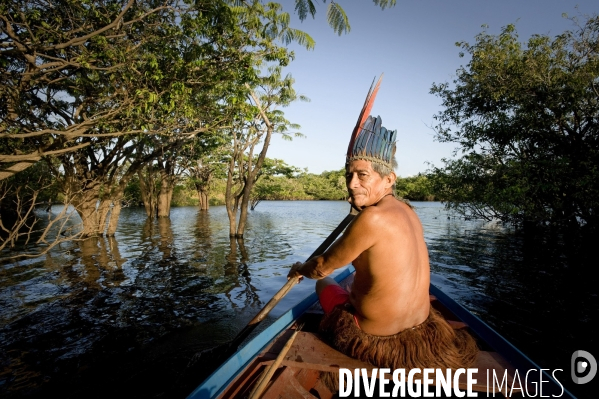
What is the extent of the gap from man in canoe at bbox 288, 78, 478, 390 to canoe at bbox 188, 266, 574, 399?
141 millimetres

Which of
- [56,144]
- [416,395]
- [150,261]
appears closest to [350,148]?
[416,395]

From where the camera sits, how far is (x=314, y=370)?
2.62m

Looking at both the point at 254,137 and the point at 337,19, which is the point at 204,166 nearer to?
the point at 254,137

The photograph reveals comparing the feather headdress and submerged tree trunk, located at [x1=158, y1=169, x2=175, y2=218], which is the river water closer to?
the feather headdress

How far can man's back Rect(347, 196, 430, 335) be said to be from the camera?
2.16 meters

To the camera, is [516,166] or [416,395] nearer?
[416,395]

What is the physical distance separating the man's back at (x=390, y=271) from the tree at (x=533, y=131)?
12.3 meters

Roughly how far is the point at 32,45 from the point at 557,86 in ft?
52.7

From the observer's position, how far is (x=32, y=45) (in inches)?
228

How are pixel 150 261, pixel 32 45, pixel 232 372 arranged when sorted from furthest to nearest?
pixel 150 261 → pixel 32 45 → pixel 232 372

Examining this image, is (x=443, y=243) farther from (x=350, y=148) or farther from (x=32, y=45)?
(x=32, y=45)

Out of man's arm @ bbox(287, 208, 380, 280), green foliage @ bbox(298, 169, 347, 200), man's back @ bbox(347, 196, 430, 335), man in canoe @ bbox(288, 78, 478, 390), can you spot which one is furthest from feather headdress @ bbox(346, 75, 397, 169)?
green foliage @ bbox(298, 169, 347, 200)

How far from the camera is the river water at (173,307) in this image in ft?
12.8

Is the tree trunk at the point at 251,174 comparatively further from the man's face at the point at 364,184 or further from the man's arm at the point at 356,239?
the man's arm at the point at 356,239
